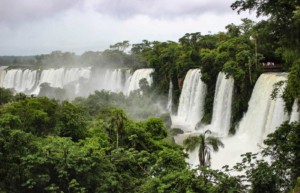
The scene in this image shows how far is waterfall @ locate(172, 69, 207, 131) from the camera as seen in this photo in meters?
36.3

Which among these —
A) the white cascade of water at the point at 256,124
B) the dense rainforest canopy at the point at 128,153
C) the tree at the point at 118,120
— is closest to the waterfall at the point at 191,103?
the dense rainforest canopy at the point at 128,153

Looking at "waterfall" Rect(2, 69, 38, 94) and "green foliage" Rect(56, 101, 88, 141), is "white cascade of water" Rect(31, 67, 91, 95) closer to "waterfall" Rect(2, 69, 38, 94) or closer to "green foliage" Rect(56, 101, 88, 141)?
"waterfall" Rect(2, 69, 38, 94)

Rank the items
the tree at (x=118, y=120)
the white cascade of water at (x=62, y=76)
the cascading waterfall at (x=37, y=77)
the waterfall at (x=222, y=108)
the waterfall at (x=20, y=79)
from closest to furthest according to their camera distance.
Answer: the tree at (x=118, y=120), the waterfall at (x=222, y=108), the white cascade of water at (x=62, y=76), the cascading waterfall at (x=37, y=77), the waterfall at (x=20, y=79)

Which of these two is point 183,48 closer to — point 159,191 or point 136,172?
point 136,172

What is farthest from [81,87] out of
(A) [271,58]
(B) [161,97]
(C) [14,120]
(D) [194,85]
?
(C) [14,120]

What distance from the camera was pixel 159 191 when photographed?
12.0 meters

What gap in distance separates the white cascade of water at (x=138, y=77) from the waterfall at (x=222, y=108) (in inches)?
715

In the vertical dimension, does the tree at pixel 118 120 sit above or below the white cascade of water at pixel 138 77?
below

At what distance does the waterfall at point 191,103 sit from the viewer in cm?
3629

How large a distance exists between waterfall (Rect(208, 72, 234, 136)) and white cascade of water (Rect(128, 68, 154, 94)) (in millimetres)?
18160

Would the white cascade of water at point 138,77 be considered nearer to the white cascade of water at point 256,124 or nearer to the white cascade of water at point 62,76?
the white cascade of water at point 62,76

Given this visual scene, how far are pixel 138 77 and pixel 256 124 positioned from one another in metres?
28.7

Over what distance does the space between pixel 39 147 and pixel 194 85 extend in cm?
2461

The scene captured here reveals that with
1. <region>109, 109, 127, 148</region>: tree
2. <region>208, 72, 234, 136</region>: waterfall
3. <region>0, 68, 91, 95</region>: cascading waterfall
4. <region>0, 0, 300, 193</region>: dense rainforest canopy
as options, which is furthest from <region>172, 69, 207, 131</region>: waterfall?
<region>0, 68, 91, 95</region>: cascading waterfall
